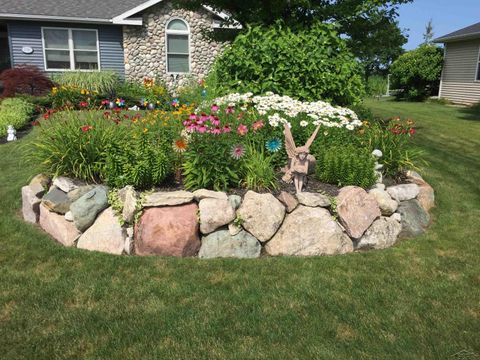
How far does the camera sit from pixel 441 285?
3.44m

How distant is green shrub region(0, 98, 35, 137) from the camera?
29.1 feet

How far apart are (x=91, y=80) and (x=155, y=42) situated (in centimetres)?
327

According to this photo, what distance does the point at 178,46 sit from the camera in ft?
52.2

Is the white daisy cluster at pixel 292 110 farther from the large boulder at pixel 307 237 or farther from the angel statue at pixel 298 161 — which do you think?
the large boulder at pixel 307 237

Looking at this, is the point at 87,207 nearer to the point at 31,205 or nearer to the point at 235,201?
the point at 31,205

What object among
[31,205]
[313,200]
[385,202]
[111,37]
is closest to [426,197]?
[385,202]

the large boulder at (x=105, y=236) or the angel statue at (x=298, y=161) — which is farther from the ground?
the angel statue at (x=298, y=161)

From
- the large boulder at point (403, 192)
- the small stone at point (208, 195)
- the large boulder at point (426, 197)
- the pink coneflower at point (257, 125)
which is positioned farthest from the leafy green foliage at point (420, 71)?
the small stone at point (208, 195)

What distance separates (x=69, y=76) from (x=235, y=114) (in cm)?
1021

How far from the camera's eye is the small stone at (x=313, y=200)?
413 cm

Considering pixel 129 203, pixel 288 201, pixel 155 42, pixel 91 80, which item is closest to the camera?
pixel 129 203

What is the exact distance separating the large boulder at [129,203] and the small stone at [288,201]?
1.43 m

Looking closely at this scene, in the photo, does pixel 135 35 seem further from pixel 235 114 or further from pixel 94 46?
pixel 235 114

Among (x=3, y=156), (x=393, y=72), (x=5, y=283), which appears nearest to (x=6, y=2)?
(x=3, y=156)
